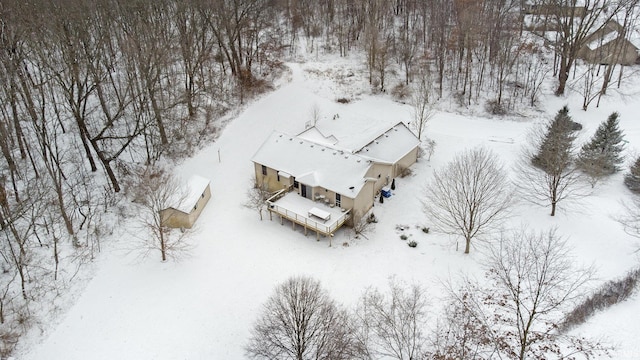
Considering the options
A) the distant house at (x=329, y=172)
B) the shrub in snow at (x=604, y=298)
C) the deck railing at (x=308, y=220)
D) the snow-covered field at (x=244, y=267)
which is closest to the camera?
the snow-covered field at (x=244, y=267)

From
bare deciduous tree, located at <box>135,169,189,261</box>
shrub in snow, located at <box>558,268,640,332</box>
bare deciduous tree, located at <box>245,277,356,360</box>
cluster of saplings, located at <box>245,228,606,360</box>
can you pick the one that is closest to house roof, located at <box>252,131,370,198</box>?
bare deciduous tree, located at <box>135,169,189,261</box>

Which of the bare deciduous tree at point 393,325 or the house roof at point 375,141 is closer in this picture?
the bare deciduous tree at point 393,325

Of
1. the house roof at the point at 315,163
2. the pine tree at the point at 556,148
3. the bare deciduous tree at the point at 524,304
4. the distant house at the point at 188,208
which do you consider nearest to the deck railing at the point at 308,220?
the house roof at the point at 315,163

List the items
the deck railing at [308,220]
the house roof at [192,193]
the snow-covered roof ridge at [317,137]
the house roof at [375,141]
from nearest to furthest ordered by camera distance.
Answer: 1. the deck railing at [308,220]
2. the house roof at [192,193]
3. the house roof at [375,141]
4. the snow-covered roof ridge at [317,137]

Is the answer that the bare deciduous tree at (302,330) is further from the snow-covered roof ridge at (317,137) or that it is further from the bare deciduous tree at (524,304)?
the snow-covered roof ridge at (317,137)

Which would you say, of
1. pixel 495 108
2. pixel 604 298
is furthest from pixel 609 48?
pixel 604 298

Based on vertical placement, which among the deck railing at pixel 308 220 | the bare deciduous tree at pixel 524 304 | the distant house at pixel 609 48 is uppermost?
the distant house at pixel 609 48

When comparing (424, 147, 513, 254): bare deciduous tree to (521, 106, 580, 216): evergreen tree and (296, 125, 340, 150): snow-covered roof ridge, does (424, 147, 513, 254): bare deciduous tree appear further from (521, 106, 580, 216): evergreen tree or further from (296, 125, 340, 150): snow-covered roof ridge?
(296, 125, 340, 150): snow-covered roof ridge

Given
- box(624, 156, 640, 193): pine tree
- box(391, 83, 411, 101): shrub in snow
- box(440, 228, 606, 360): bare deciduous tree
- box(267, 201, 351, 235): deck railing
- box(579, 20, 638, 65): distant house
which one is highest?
box(579, 20, 638, 65): distant house
